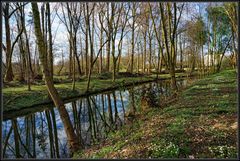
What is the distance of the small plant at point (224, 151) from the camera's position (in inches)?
280

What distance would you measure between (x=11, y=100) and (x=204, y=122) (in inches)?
635

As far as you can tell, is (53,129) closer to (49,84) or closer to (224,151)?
(49,84)

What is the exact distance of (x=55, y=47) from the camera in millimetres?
65188

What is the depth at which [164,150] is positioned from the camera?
7754 millimetres

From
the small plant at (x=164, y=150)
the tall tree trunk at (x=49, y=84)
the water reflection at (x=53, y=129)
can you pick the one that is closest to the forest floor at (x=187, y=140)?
the small plant at (x=164, y=150)

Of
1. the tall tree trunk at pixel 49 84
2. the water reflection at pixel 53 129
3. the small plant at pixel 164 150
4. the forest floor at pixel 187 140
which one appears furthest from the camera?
the water reflection at pixel 53 129

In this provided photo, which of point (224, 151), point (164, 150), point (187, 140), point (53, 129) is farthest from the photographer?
point (53, 129)

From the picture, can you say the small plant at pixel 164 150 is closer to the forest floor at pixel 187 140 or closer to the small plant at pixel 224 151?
the forest floor at pixel 187 140

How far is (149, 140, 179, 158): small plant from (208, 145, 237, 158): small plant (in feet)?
3.04

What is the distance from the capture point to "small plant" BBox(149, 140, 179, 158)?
24.5 feet

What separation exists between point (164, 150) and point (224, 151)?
1.52 metres

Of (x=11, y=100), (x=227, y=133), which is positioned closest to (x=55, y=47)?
(x=11, y=100)

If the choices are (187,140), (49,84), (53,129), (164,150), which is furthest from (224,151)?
(53,129)

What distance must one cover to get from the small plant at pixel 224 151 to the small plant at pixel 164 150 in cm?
93
